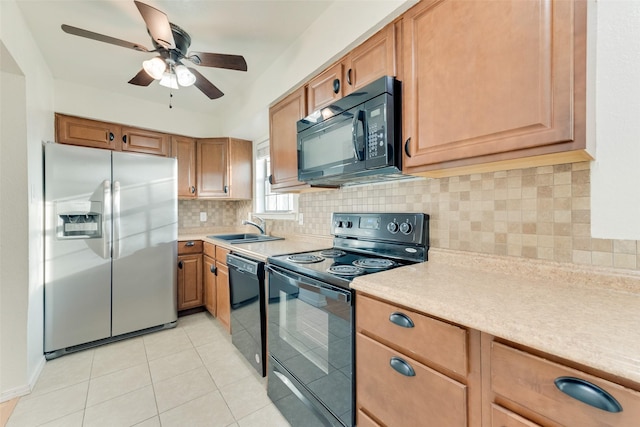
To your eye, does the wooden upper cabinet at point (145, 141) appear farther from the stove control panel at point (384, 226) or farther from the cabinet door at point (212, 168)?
the stove control panel at point (384, 226)

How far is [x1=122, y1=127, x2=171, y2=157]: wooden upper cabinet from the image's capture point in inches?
115

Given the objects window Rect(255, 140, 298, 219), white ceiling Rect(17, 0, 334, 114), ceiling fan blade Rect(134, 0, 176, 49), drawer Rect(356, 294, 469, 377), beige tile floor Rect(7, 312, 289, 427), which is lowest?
beige tile floor Rect(7, 312, 289, 427)

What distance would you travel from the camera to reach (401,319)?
893mm

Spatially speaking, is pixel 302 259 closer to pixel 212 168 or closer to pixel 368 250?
pixel 368 250

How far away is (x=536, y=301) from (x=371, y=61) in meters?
1.29

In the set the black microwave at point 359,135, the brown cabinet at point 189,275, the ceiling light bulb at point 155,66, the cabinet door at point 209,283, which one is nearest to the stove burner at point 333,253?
the black microwave at point 359,135

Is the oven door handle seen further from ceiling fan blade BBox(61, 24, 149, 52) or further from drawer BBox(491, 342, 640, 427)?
ceiling fan blade BBox(61, 24, 149, 52)

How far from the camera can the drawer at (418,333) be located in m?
0.75

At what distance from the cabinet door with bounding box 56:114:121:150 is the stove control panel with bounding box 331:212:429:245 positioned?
8.61 feet

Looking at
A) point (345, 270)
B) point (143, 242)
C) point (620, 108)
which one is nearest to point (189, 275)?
point (143, 242)

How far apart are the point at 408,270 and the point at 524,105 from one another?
0.77m

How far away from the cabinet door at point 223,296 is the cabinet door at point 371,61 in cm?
179

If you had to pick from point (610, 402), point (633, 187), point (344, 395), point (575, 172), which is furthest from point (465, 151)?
point (344, 395)

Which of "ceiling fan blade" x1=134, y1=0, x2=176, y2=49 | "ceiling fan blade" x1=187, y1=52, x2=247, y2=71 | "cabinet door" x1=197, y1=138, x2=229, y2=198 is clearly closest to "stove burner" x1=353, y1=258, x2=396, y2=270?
"ceiling fan blade" x1=187, y1=52, x2=247, y2=71
